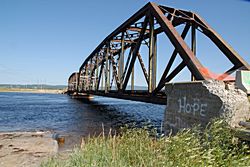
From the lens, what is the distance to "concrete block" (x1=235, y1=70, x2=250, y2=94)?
7266 mm

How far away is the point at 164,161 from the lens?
464cm

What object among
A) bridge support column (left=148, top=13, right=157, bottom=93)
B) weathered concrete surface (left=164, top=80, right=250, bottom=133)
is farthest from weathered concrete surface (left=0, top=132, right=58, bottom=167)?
bridge support column (left=148, top=13, right=157, bottom=93)

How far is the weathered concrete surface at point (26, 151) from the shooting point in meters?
7.95

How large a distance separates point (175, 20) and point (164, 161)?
14.8 m

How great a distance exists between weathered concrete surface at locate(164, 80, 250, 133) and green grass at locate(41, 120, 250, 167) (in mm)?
963

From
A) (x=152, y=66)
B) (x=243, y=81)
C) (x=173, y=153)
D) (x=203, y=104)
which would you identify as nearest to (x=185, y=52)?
(x=203, y=104)

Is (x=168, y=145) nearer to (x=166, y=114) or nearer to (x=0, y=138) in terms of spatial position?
(x=166, y=114)

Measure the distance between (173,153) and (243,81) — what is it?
12.7 ft

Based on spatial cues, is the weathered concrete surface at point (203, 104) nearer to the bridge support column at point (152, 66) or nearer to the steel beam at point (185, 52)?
the steel beam at point (185, 52)

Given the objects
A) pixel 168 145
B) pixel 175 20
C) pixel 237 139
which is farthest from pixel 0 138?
pixel 175 20

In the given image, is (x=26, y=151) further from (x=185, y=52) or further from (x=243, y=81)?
(x=185, y=52)

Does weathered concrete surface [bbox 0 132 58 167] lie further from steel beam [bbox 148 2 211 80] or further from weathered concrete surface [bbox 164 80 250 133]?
steel beam [bbox 148 2 211 80]

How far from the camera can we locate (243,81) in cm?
736

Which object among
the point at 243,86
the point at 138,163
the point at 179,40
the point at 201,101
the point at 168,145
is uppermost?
the point at 179,40
